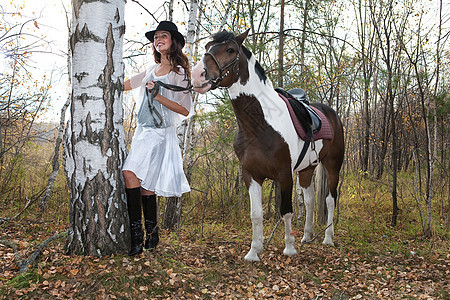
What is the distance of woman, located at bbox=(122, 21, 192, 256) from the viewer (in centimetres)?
268

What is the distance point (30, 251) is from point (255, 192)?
2.15 meters

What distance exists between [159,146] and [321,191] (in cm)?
334

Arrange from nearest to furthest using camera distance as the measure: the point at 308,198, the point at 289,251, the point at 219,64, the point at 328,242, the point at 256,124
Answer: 1. the point at 219,64
2. the point at 256,124
3. the point at 289,251
4. the point at 328,242
5. the point at 308,198

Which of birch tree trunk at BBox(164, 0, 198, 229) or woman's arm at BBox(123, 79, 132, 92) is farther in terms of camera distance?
birch tree trunk at BBox(164, 0, 198, 229)

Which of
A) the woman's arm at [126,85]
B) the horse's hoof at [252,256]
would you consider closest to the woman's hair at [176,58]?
the woman's arm at [126,85]

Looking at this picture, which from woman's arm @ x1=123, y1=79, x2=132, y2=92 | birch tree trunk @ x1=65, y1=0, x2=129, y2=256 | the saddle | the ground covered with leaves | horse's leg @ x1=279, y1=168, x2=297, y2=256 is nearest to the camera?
the ground covered with leaves

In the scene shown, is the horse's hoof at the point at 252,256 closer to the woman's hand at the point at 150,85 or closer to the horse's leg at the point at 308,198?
the horse's leg at the point at 308,198

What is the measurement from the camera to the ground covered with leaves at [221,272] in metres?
2.28

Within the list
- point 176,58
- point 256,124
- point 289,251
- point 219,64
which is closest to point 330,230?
point 289,251

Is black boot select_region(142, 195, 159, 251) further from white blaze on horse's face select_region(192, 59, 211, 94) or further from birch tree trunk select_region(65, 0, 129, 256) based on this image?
white blaze on horse's face select_region(192, 59, 211, 94)

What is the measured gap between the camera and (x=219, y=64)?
9.70 feet

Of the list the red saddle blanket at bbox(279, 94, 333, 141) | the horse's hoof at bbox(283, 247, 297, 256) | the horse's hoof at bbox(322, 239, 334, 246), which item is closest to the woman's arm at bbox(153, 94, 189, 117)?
the red saddle blanket at bbox(279, 94, 333, 141)

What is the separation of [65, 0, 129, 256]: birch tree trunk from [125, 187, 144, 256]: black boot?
96mm

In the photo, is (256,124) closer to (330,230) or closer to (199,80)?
(199,80)
